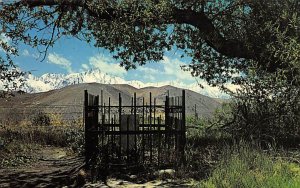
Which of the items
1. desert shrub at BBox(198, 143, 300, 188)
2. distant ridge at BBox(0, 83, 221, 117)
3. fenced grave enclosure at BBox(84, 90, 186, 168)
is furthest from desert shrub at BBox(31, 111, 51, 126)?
distant ridge at BBox(0, 83, 221, 117)

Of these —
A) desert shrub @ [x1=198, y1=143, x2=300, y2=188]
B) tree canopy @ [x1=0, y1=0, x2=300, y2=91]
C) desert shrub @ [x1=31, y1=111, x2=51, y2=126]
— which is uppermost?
tree canopy @ [x1=0, y1=0, x2=300, y2=91]

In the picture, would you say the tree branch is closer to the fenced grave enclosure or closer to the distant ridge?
the fenced grave enclosure


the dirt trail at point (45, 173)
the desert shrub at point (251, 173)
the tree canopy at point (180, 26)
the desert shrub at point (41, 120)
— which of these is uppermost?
the tree canopy at point (180, 26)

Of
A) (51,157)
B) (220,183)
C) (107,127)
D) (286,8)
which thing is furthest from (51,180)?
(286,8)

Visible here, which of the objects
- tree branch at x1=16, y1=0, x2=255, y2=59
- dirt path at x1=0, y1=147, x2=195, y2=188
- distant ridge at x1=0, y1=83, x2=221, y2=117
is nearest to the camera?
dirt path at x1=0, y1=147, x2=195, y2=188

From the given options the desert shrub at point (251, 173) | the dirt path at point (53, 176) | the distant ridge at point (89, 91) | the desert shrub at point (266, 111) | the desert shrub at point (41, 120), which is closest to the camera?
the desert shrub at point (251, 173)

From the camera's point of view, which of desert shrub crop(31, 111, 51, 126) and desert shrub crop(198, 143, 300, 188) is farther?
desert shrub crop(31, 111, 51, 126)

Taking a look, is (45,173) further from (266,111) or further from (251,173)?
(266,111)

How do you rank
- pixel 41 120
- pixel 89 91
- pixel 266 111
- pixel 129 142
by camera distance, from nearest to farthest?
pixel 129 142 → pixel 266 111 → pixel 41 120 → pixel 89 91

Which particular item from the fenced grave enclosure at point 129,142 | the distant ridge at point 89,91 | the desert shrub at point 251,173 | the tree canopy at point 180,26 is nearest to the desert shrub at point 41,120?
the tree canopy at point 180,26

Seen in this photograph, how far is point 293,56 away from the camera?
38.2ft

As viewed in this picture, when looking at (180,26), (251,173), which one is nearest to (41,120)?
(180,26)

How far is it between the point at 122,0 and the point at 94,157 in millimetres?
6626

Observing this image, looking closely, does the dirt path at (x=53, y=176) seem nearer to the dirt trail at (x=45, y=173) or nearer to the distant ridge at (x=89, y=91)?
the dirt trail at (x=45, y=173)
